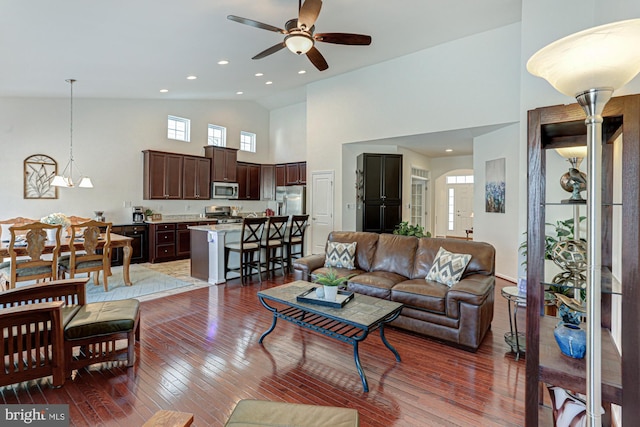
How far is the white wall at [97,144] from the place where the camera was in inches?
227

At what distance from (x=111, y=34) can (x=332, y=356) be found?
4.46 meters

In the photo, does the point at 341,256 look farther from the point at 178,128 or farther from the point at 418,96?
the point at 178,128

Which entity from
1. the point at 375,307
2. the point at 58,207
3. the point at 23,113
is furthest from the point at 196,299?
the point at 23,113

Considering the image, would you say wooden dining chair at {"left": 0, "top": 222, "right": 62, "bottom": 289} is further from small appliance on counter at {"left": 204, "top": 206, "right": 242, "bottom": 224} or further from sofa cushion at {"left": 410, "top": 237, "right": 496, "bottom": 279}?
sofa cushion at {"left": 410, "top": 237, "right": 496, "bottom": 279}

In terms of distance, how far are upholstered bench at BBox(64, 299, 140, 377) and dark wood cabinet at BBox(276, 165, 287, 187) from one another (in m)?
6.75

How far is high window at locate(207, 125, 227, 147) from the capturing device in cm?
853

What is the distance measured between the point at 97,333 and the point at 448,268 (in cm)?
326

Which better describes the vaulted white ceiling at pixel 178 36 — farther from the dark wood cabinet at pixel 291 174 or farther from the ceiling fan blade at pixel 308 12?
the dark wood cabinet at pixel 291 174

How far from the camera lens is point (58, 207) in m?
6.19

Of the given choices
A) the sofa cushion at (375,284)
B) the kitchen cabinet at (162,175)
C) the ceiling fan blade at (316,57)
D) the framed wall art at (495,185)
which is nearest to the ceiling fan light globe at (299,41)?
the ceiling fan blade at (316,57)

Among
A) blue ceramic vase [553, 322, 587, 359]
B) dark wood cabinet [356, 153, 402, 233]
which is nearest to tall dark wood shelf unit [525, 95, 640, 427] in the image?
blue ceramic vase [553, 322, 587, 359]

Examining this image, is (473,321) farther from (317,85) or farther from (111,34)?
(317,85)

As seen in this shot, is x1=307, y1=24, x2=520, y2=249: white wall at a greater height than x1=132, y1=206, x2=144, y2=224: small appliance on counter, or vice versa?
x1=307, y1=24, x2=520, y2=249: white wall

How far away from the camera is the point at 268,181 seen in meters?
9.55
